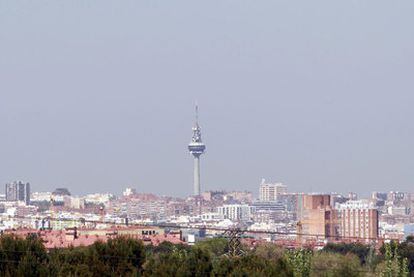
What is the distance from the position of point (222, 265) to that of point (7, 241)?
5.98m

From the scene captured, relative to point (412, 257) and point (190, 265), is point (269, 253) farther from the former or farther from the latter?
point (190, 265)

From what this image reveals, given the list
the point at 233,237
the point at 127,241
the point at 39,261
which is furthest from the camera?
the point at 233,237

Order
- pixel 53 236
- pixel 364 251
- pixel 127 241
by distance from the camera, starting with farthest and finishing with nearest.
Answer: pixel 53 236 < pixel 364 251 < pixel 127 241

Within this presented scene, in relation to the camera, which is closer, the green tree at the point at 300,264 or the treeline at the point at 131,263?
the treeline at the point at 131,263

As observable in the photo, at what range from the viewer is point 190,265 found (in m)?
48.9

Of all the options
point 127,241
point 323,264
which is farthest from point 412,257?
point 127,241

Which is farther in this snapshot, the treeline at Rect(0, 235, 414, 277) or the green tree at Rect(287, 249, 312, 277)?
the green tree at Rect(287, 249, 312, 277)

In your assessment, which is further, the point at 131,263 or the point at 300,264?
the point at 131,263

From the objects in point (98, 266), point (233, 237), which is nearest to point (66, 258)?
point (98, 266)

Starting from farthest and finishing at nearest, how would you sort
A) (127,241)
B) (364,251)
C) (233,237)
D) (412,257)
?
(364,251) → (412,257) → (233,237) → (127,241)

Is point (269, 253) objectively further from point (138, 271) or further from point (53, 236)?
point (138, 271)

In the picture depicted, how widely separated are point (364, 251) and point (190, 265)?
162 feet

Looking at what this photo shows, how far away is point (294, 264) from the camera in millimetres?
50125

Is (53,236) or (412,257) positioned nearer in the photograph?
(412,257)
